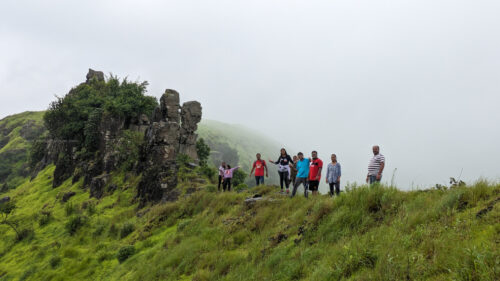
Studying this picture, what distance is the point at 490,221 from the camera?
4758 millimetres

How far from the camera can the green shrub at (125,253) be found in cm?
1255

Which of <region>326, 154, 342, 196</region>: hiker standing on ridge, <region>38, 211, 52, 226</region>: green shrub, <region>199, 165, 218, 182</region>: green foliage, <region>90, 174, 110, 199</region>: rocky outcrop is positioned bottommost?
<region>38, 211, 52, 226</region>: green shrub

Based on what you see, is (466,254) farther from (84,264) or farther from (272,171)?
(272,171)

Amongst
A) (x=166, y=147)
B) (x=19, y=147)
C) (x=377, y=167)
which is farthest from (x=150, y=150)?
(x=19, y=147)

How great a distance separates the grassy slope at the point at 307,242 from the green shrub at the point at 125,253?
0.67ft

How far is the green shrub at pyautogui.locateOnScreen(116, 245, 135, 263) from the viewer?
12.6m

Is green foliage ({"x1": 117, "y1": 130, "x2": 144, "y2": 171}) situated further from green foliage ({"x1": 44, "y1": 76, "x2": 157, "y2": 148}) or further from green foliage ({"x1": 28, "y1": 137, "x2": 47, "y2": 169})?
green foliage ({"x1": 28, "y1": 137, "x2": 47, "y2": 169})

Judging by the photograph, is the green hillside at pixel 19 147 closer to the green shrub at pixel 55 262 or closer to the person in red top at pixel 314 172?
the green shrub at pixel 55 262

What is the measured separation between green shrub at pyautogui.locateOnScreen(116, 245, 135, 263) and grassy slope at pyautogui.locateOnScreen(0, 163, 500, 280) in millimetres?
205

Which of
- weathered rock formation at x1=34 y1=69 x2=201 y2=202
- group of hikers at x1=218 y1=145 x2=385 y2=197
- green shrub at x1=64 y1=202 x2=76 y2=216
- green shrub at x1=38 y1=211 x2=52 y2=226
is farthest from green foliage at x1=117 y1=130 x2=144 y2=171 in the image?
group of hikers at x1=218 y1=145 x2=385 y2=197

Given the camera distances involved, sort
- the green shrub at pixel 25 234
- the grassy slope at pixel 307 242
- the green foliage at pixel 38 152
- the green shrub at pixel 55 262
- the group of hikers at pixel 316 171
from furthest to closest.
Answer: the green foliage at pixel 38 152 → the green shrub at pixel 25 234 → the green shrub at pixel 55 262 → the group of hikers at pixel 316 171 → the grassy slope at pixel 307 242

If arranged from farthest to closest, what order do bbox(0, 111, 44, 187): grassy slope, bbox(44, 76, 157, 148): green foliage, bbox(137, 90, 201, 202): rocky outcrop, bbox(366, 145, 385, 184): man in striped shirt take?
bbox(0, 111, 44, 187): grassy slope, bbox(44, 76, 157, 148): green foliage, bbox(137, 90, 201, 202): rocky outcrop, bbox(366, 145, 385, 184): man in striped shirt

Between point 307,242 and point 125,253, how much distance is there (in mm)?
9319

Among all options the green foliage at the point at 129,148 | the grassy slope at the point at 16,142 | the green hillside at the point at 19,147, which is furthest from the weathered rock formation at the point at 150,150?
the grassy slope at the point at 16,142
